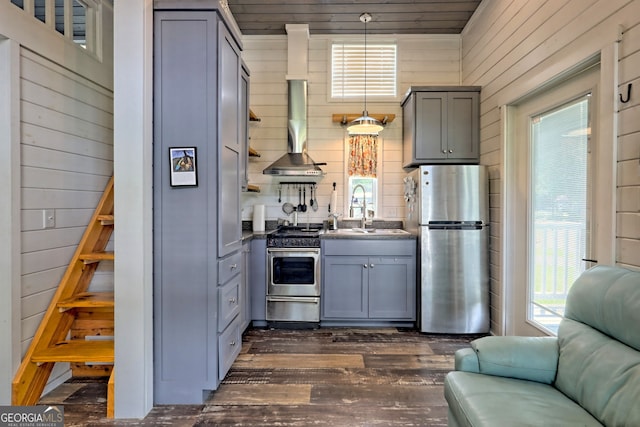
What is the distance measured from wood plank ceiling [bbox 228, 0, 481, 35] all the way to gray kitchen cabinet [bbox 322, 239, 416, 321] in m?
2.44

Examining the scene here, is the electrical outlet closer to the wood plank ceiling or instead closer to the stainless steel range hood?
the stainless steel range hood

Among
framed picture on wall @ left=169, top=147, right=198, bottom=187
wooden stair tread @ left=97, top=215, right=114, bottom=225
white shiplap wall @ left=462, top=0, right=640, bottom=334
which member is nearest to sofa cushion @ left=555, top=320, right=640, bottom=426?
white shiplap wall @ left=462, top=0, right=640, bottom=334

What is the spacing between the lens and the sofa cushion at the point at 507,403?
1.27 meters

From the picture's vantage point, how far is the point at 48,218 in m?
2.27

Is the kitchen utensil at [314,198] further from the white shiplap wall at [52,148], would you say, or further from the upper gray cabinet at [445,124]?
the white shiplap wall at [52,148]

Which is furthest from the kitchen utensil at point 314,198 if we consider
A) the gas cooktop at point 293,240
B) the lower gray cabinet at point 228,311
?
the lower gray cabinet at point 228,311

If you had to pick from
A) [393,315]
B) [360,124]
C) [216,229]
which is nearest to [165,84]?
[216,229]

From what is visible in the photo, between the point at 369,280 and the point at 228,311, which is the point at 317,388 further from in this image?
the point at 369,280

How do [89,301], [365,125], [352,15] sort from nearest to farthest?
[89,301] → [365,125] → [352,15]

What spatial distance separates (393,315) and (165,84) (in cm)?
285

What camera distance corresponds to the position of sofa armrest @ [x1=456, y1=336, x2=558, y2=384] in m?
1.59

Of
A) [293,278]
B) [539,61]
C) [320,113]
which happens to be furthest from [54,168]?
[539,61]

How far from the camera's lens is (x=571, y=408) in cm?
136

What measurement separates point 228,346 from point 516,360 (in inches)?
69.5
